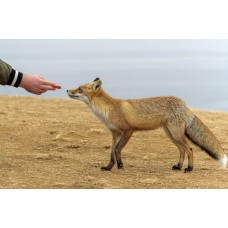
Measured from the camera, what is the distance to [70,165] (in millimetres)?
6559

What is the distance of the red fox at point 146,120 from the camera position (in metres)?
6.24

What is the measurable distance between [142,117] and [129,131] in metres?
0.24

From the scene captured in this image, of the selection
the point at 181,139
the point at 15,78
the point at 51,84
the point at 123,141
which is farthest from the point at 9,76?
the point at 181,139

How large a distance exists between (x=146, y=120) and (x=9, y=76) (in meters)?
2.17

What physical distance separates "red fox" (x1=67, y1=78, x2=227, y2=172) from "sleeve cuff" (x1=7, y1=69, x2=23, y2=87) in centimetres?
158

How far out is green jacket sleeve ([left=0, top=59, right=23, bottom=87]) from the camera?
14.9 ft

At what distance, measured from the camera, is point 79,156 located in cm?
707

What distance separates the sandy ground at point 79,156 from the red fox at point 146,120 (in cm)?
28

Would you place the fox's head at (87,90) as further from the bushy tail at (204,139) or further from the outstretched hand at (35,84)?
the outstretched hand at (35,84)

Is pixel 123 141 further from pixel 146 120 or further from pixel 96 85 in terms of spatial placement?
pixel 96 85

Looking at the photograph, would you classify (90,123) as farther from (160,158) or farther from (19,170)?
(19,170)

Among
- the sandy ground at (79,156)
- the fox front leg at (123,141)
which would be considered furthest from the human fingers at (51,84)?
the fox front leg at (123,141)
